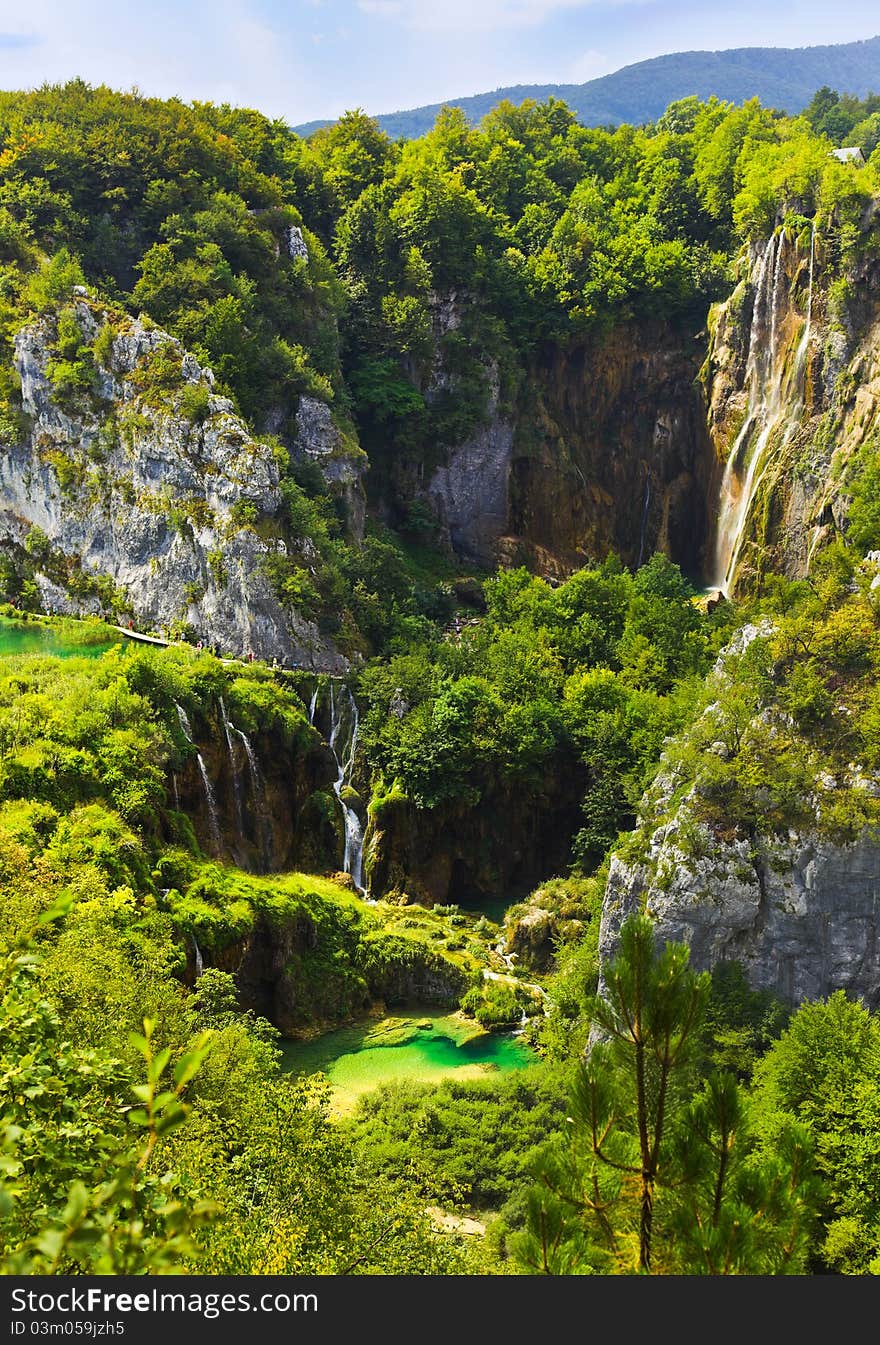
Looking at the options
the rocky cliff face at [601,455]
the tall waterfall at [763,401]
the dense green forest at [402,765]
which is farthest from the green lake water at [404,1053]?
the rocky cliff face at [601,455]

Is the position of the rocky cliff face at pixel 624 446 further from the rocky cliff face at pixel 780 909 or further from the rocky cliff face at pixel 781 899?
the rocky cliff face at pixel 780 909

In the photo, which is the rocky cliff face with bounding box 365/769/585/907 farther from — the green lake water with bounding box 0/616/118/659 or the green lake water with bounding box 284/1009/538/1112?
the green lake water with bounding box 0/616/118/659

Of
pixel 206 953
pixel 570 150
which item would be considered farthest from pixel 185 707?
pixel 570 150

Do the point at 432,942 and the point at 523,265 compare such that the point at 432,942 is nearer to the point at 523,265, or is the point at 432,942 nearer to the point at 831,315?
the point at 831,315

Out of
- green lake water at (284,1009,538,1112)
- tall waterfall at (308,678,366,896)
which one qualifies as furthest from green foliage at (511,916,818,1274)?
tall waterfall at (308,678,366,896)

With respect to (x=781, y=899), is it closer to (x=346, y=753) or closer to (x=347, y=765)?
(x=347, y=765)

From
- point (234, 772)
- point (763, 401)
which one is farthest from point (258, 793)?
point (763, 401)
